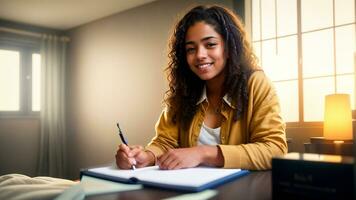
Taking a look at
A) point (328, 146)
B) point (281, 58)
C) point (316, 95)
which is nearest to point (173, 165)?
point (328, 146)

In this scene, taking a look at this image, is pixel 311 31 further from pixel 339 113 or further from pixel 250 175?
pixel 250 175

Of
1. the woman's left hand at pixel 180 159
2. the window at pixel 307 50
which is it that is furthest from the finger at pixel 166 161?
the window at pixel 307 50

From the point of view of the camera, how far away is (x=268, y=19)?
3082mm

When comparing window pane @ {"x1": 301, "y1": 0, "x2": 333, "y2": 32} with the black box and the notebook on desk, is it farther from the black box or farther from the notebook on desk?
the black box

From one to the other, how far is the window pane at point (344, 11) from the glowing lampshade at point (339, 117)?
82 cm

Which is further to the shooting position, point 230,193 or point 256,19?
point 256,19

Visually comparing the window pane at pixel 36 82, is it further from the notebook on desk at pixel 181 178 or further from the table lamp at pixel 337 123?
the notebook on desk at pixel 181 178

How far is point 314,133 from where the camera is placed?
2.65 metres

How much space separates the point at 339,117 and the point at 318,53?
0.76 m

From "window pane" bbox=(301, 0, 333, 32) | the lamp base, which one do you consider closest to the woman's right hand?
the lamp base

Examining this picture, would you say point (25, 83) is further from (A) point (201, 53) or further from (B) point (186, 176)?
(B) point (186, 176)

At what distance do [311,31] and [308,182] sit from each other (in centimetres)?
264

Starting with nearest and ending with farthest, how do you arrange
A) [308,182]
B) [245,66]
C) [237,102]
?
1. [308,182]
2. [237,102]
3. [245,66]

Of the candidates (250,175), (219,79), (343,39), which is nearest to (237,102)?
(219,79)
